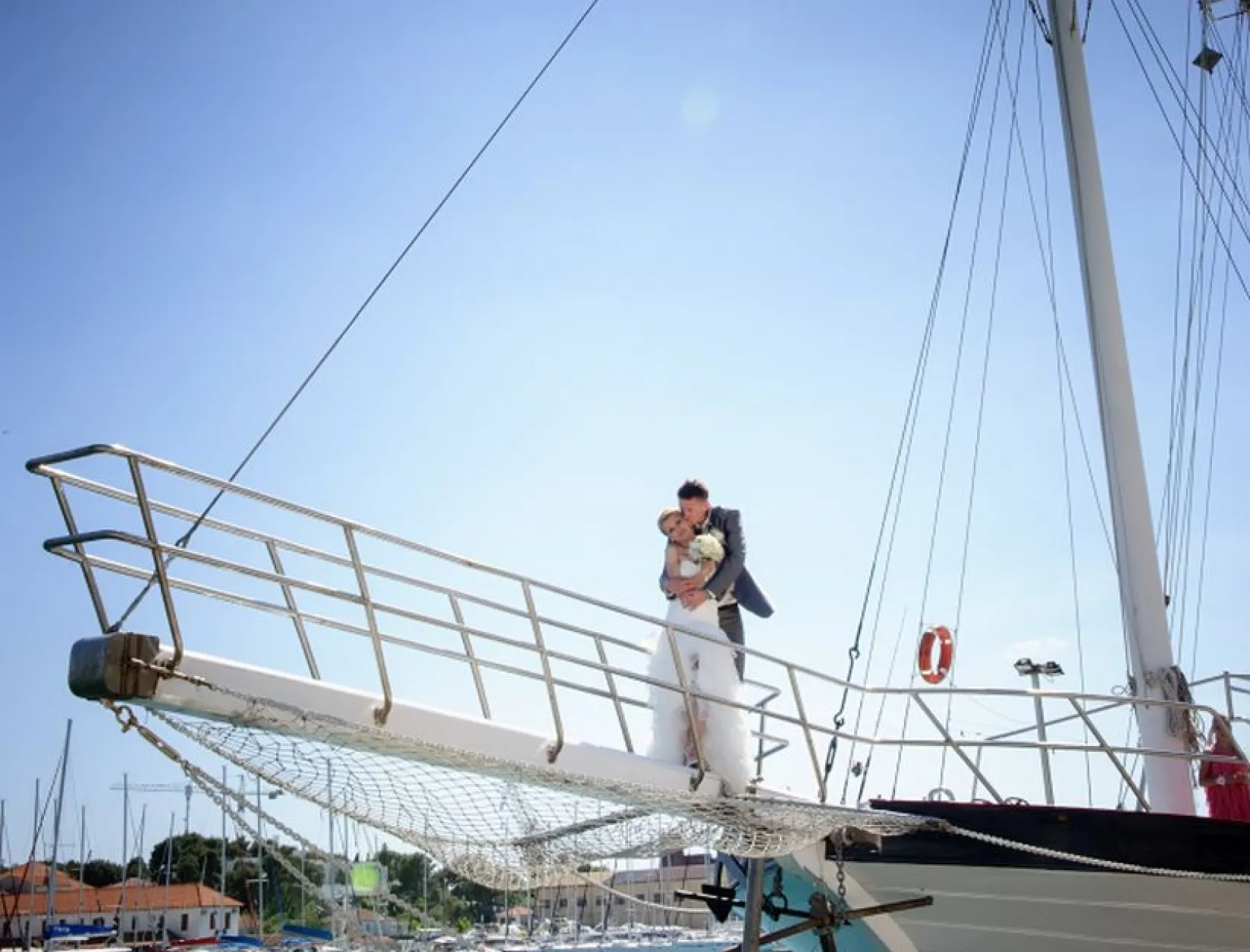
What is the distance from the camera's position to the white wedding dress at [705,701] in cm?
779

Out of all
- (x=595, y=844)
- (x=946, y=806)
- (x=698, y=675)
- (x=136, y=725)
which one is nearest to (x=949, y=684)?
(x=946, y=806)

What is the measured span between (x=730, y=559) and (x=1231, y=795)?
477 centimetres

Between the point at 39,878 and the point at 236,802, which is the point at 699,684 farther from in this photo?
the point at 39,878

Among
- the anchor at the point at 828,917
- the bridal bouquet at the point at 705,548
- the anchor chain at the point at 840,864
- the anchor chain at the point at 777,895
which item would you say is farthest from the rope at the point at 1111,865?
the bridal bouquet at the point at 705,548

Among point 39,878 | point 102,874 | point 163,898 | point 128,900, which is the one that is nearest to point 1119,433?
point 163,898

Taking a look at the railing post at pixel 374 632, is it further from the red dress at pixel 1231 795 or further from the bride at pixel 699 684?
the red dress at pixel 1231 795

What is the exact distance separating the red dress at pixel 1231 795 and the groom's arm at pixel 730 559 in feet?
14.4

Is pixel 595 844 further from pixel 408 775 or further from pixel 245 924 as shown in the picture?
pixel 245 924

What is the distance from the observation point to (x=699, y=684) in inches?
314

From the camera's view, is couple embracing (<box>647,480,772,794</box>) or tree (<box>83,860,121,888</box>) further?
tree (<box>83,860,121,888</box>)

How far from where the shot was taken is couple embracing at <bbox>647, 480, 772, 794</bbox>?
781 centimetres

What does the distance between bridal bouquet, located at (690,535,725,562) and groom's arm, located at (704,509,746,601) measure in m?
0.18

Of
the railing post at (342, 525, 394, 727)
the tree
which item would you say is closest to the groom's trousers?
the railing post at (342, 525, 394, 727)

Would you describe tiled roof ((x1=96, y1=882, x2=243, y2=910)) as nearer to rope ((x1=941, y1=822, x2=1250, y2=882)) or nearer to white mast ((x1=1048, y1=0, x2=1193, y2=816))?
white mast ((x1=1048, y1=0, x2=1193, y2=816))
